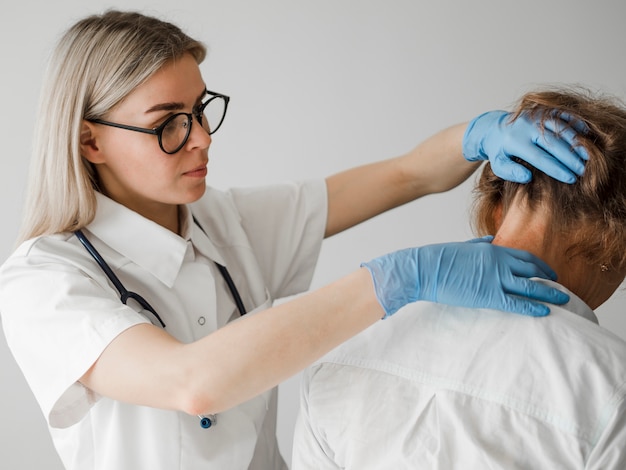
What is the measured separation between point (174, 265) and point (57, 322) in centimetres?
32

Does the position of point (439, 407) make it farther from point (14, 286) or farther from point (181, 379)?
point (14, 286)

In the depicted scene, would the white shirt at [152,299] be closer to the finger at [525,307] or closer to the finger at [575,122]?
the finger at [525,307]

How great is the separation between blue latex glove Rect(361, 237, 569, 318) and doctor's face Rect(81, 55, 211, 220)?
0.49 metres

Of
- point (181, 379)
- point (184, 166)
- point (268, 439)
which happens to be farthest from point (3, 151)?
point (181, 379)

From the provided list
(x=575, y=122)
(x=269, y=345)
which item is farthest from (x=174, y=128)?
(x=575, y=122)

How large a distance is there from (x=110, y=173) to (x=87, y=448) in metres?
0.57

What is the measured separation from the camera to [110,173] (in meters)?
1.64

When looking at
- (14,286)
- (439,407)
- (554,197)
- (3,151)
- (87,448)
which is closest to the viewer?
(439,407)

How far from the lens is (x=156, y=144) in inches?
60.0

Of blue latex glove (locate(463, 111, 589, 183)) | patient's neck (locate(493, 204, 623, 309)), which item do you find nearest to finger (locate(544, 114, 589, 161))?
blue latex glove (locate(463, 111, 589, 183))

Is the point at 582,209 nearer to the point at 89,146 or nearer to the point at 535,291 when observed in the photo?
the point at 535,291

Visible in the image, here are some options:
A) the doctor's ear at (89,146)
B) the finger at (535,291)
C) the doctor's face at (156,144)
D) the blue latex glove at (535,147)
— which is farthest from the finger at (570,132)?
the doctor's ear at (89,146)

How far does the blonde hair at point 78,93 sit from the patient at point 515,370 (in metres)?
0.61

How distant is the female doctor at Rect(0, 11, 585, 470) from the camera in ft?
4.03
